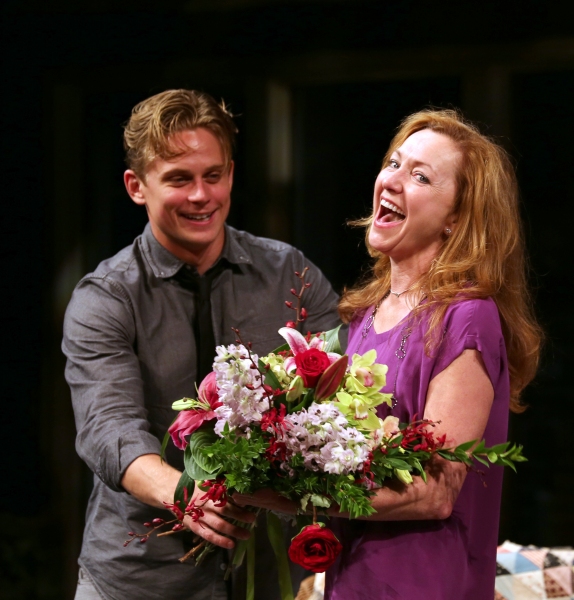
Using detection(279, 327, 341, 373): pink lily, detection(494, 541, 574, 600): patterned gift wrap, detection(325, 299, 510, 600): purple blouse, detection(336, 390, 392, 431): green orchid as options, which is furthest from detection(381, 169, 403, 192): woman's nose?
detection(494, 541, 574, 600): patterned gift wrap

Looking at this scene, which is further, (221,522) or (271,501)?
(221,522)

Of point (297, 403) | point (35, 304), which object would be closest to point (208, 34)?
point (35, 304)

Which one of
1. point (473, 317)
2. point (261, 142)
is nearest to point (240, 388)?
point (473, 317)

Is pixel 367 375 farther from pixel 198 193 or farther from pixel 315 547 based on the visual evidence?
pixel 198 193

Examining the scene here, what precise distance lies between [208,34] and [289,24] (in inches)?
14.1

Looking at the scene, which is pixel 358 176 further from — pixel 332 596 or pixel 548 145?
pixel 332 596

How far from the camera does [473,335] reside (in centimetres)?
162

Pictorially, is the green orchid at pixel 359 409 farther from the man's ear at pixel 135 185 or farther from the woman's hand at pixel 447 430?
the man's ear at pixel 135 185

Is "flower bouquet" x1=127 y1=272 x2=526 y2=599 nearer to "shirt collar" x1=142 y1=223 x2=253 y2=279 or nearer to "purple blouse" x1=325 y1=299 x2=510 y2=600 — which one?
"purple blouse" x1=325 y1=299 x2=510 y2=600

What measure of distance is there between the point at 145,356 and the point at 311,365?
83 centimetres

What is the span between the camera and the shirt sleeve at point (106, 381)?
193 cm

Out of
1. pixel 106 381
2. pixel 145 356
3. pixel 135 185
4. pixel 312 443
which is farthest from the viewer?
pixel 135 185

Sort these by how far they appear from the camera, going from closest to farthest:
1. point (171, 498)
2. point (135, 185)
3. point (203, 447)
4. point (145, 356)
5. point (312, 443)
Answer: point (312, 443) → point (203, 447) → point (171, 498) → point (145, 356) → point (135, 185)

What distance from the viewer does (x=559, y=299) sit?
141 inches
